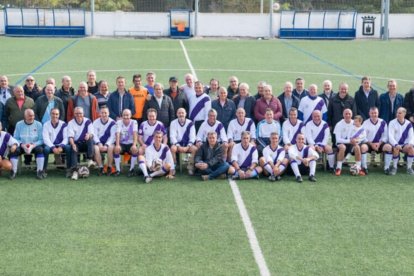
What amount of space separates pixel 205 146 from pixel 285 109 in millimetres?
2090

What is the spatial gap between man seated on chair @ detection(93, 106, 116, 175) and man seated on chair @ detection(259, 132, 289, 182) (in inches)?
107

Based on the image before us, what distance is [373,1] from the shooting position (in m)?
47.5

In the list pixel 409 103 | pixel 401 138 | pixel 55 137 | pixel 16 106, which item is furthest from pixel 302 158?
pixel 16 106

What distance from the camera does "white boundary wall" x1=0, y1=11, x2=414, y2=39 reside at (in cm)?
4434

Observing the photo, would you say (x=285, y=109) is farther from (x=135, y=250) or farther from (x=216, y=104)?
(x=135, y=250)

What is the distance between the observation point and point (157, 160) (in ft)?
40.8

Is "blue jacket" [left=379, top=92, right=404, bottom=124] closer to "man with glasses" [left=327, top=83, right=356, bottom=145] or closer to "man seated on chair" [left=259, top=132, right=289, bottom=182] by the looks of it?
"man with glasses" [left=327, top=83, right=356, bottom=145]

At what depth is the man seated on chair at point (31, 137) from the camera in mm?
12445

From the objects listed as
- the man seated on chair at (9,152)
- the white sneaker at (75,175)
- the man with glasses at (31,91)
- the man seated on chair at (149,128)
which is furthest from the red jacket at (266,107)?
the man seated on chair at (9,152)

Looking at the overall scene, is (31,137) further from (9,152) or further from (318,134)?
(318,134)

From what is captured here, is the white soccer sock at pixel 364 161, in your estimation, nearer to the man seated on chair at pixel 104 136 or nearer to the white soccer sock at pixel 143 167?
the white soccer sock at pixel 143 167

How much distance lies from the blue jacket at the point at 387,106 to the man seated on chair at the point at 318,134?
1.46 meters

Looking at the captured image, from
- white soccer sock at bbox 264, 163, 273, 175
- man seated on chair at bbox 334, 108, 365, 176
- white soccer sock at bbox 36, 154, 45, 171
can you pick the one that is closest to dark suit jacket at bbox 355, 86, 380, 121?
man seated on chair at bbox 334, 108, 365, 176

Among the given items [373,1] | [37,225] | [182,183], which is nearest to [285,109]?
[182,183]
